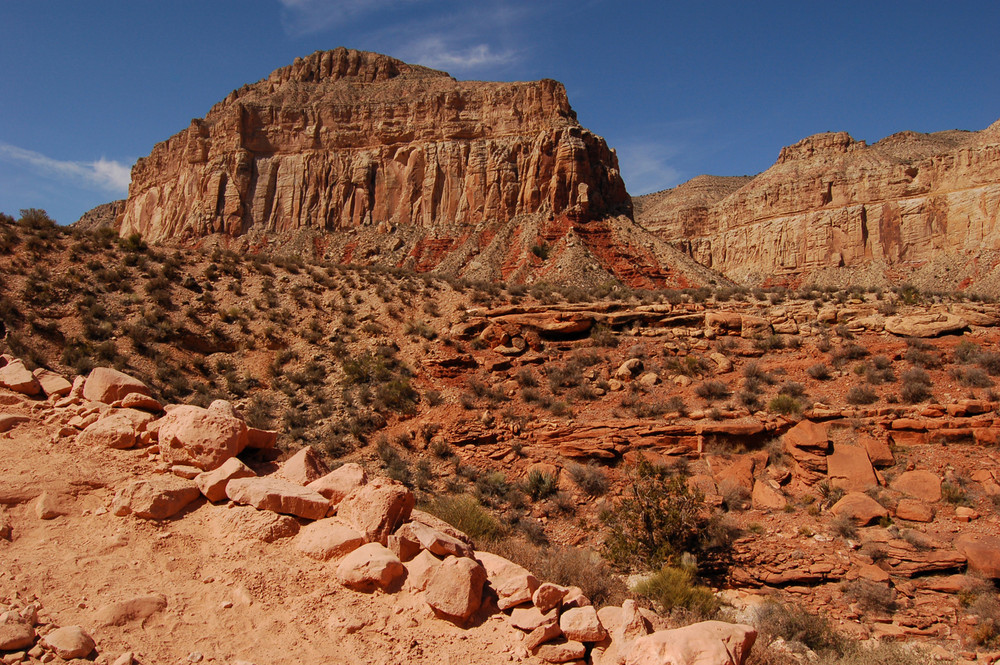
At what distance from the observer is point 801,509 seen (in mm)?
11484

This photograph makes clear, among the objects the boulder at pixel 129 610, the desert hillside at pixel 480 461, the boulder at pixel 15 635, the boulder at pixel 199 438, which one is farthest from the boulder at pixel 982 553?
the boulder at pixel 15 635

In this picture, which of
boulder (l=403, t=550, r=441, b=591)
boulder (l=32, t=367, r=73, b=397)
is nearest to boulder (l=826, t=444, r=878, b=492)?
boulder (l=403, t=550, r=441, b=591)

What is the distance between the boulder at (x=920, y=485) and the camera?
11.2 meters

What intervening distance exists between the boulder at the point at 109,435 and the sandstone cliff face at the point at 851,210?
65.4m

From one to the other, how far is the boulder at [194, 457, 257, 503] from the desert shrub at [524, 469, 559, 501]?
7800 mm

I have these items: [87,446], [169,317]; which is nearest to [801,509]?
[87,446]

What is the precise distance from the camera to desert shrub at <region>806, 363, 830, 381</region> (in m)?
15.5

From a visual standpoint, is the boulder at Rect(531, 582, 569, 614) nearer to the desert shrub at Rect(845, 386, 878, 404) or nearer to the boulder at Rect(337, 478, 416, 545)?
the boulder at Rect(337, 478, 416, 545)

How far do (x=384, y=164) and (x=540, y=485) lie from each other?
155ft

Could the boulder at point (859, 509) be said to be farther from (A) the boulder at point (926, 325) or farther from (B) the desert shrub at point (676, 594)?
(A) the boulder at point (926, 325)

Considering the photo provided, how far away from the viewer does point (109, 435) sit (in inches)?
247

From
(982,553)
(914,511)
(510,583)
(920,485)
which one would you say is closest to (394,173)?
(920,485)

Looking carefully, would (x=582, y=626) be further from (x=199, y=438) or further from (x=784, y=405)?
(x=784, y=405)

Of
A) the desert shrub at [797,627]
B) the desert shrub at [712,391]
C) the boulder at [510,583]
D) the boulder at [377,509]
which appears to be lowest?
the desert shrub at [797,627]
